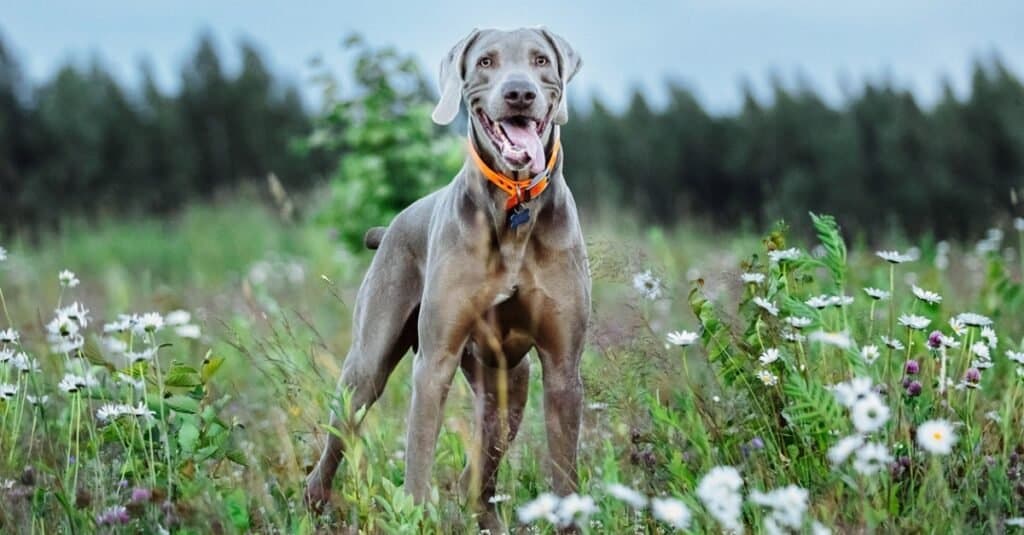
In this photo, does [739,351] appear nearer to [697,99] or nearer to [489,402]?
[489,402]

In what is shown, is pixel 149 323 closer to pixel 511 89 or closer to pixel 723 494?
pixel 511 89

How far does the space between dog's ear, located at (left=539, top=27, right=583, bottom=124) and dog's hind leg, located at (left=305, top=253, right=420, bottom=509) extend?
0.78 meters

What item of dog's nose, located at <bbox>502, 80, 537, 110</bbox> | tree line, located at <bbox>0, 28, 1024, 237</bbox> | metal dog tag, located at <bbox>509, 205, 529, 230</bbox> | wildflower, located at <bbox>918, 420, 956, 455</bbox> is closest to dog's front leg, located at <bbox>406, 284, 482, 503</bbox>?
metal dog tag, located at <bbox>509, 205, 529, 230</bbox>

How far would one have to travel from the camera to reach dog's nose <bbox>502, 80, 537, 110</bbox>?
339 cm

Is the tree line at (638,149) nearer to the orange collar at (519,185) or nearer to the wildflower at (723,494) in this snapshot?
the orange collar at (519,185)

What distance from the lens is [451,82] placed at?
3738 mm

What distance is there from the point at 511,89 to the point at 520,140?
0.16m

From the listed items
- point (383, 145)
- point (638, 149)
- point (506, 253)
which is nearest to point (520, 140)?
point (506, 253)

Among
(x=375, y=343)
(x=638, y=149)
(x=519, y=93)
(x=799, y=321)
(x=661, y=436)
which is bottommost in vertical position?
(x=638, y=149)

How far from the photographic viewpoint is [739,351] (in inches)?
143

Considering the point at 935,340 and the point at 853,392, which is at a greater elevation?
the point at 853,392

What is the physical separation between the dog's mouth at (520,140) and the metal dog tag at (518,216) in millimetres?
129

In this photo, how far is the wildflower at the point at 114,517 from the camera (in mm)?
3174

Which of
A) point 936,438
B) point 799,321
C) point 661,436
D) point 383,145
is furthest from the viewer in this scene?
point 383,145
